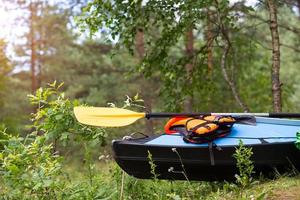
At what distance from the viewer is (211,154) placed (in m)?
3.74

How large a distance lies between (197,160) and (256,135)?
567 millimetres

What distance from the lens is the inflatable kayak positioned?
3713mm

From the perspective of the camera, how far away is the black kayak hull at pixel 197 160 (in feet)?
12.2

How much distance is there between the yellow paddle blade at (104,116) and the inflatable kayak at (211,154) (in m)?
0.24

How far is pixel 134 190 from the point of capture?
13.5 feet

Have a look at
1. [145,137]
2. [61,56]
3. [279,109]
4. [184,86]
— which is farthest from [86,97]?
[145,137]

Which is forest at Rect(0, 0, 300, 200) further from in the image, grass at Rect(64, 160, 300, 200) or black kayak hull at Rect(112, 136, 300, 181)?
black kayak hull at Rect(112, 136, 300, 181)

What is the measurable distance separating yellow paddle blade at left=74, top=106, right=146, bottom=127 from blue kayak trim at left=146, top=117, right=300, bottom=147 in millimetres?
379

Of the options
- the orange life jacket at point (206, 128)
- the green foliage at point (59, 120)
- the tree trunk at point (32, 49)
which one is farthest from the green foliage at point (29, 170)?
the tree trunk at point (32, 49)

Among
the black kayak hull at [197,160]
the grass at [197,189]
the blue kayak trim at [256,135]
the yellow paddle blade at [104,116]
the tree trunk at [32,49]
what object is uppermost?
the tree trunk at [32,49]

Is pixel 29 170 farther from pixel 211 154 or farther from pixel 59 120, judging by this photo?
pixel 211 154

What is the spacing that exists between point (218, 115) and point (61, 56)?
16106 mm

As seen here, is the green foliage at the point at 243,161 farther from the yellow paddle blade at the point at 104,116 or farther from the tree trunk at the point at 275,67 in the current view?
the tree trunk at the point at 275,67

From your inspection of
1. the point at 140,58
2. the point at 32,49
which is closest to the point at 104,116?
the point at 140,58
